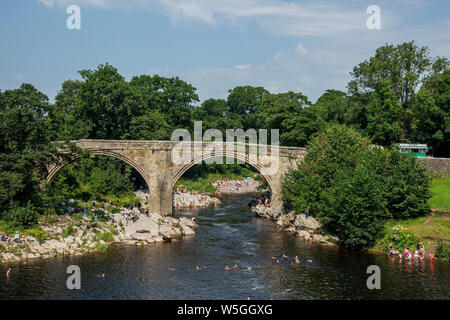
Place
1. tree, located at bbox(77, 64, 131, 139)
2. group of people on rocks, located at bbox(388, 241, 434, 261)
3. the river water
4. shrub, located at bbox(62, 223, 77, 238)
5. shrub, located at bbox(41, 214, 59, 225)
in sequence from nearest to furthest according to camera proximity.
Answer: the river water, group of people on rocks, located at bbox(388, 241, 434, 261), shrub, located at bbox(62, 223, 77, 238), shrub, located at bbox(41, 214, 59, 225), tree, located at bbox(77, 64, 131, 139)

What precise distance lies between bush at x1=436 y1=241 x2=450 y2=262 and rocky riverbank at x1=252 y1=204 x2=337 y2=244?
946cm

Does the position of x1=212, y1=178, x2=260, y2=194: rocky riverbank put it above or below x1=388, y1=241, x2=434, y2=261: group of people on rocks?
above

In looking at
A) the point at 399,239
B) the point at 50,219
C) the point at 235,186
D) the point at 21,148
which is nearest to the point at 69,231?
the point at 50,219

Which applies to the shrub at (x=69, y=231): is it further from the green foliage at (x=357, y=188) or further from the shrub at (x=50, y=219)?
the green foliage at (x=357, y=188)

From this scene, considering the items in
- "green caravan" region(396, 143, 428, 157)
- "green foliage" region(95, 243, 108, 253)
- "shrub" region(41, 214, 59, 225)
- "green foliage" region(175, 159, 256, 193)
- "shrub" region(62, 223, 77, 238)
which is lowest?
"green foliage" region(95, 243, 108, 253)

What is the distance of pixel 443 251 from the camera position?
3859 centimetres

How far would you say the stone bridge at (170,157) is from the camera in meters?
55.8

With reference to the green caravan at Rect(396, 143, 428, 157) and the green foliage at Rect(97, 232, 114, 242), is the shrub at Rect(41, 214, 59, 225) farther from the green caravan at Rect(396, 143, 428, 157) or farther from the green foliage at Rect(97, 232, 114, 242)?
the green caravan at Rect(396, 143, 428, 157)

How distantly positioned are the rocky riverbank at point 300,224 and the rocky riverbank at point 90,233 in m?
10.3

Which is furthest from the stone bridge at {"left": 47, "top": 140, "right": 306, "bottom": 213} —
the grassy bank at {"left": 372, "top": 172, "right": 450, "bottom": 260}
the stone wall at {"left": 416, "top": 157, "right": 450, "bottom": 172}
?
the grassy bank at {"left": 372, "top": 172, "right": 450, "bottom": 260}

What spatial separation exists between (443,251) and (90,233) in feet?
106

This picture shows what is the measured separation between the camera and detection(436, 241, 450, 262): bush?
125ft
